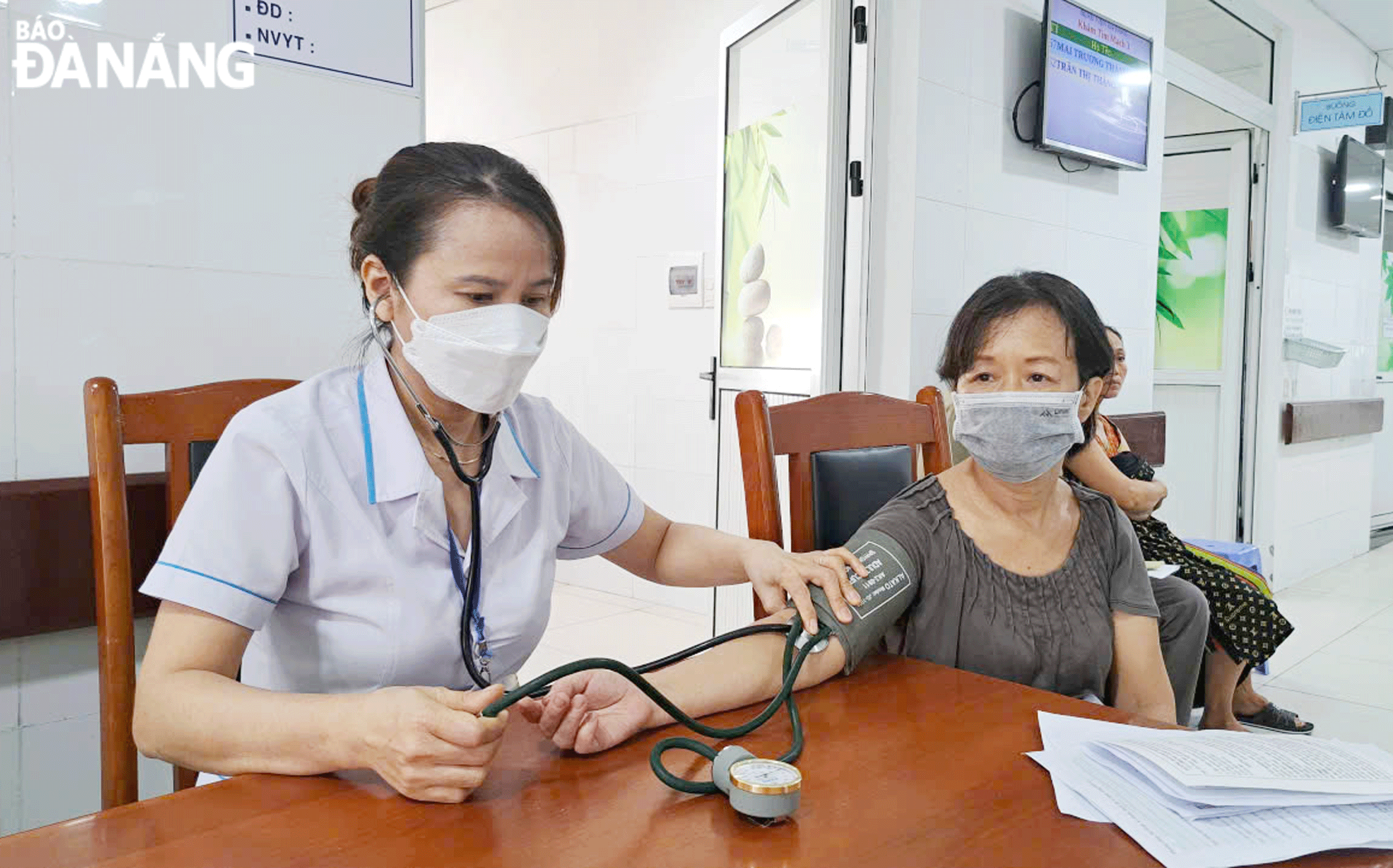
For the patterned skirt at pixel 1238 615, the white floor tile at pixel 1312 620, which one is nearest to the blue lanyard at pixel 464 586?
the patterned skirt at pixel 1238 615

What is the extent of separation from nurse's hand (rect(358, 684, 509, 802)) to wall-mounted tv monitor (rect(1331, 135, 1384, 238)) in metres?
6.12

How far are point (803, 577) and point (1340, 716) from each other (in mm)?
2783

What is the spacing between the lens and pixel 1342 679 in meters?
3.52

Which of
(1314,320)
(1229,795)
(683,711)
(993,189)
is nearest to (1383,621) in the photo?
(1314,320)

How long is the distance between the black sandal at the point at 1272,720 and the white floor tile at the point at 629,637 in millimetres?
1788

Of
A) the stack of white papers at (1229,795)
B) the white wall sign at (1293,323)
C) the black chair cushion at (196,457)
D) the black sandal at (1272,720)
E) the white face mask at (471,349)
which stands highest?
the white wall sign at (1293,323)

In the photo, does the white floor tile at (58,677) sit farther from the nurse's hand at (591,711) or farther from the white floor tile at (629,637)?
the white floor tile at (629,637)

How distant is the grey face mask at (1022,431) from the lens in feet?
4.37

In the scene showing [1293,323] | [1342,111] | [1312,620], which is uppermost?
[1342,111]

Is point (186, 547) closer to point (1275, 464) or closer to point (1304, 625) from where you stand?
point (1304, 625)

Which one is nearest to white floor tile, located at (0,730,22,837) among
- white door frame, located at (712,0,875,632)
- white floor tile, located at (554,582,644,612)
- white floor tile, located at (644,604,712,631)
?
white door frame, located at (712,0,875,632)

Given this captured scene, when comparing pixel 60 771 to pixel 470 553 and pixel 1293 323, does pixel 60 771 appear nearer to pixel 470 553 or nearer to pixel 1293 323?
pixel 470 553

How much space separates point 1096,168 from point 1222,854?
3.38 metres

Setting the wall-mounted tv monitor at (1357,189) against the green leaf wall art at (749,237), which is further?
the wall-mounted tv monitor at (1357,189)
